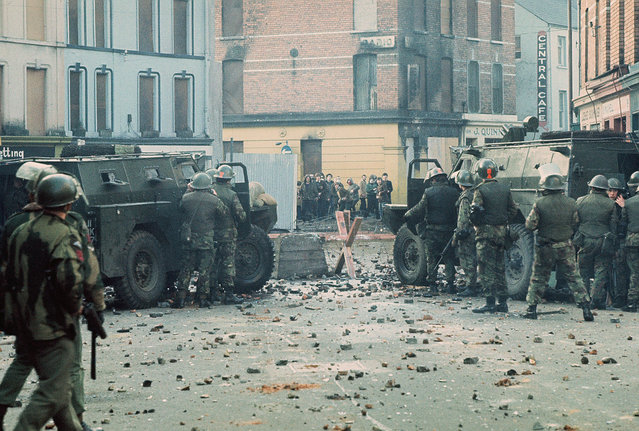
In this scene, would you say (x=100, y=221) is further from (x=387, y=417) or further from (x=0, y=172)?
(x=387, y=417)

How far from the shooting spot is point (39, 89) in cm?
3522

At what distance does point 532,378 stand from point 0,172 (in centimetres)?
846

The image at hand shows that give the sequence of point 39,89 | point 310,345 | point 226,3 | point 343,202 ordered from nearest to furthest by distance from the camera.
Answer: point 310,345 < point 39,89 < point 343,202 < point 226,3

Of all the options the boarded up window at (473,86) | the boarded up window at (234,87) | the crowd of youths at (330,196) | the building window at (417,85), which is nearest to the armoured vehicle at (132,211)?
the crowd of youths at (330,196)

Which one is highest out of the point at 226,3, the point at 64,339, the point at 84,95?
the point at 226,3

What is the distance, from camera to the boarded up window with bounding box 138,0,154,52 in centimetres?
3831

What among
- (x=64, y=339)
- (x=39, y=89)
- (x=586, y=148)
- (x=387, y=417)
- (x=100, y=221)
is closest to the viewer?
(x=64, y=339)

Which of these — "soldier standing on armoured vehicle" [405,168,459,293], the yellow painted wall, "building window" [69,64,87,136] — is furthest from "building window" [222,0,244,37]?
"soldier standing on armoured vehicle" [405,168,459,293]

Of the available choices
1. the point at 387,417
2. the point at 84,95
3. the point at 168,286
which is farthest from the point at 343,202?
the point at 387,417

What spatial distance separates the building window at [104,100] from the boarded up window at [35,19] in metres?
2.61

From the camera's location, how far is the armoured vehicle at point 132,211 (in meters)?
Result: 13.9

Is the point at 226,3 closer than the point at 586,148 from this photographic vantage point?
No

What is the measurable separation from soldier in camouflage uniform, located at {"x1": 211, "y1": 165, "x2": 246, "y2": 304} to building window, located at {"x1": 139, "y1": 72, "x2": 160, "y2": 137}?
928 inches

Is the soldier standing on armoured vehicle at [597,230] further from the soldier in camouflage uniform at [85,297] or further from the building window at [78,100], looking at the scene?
the building window at [78,100]
